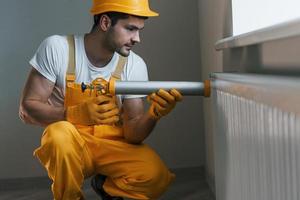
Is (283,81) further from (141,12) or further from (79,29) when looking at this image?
(79,29)

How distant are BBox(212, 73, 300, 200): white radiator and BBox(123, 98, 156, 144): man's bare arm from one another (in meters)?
0.44

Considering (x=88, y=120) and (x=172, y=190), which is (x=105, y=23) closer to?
(x=88, y=120)

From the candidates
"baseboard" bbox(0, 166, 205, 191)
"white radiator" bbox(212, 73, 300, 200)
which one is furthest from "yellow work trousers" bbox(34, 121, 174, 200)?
"baseboard" bbox(0, 166, 205, 191)

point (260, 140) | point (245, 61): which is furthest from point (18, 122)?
point (260, 140)

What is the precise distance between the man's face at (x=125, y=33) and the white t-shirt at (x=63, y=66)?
115mm

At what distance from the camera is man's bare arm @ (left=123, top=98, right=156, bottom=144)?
1571 millimetres

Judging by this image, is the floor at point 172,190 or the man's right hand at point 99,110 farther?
the floor at point 172,190

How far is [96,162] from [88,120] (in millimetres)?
222

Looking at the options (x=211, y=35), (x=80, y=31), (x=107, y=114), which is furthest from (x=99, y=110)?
(x=80, y=31)

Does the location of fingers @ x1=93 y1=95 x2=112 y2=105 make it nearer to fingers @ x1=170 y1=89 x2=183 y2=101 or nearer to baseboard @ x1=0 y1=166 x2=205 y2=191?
fingers @ x1=170 y1=89 x2=183 y2=101

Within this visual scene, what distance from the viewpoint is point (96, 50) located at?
1.67 meters

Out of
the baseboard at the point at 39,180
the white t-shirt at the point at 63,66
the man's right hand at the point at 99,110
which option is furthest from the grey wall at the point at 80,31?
the man's right hand at the point at 99,110

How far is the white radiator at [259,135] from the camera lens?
0.61 metres

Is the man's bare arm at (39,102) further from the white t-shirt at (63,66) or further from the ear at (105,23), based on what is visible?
the ear at (105,23)
